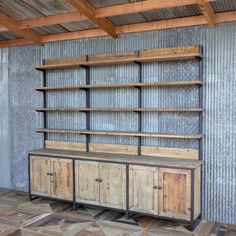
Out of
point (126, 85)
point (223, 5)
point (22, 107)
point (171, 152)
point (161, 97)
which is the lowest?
point (171, 152)

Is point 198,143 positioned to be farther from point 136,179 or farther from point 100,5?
point 100,5

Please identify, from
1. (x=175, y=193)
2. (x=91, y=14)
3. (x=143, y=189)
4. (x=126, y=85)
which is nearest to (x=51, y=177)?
(x=143, y=189)

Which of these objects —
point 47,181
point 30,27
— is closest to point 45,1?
point 30,27

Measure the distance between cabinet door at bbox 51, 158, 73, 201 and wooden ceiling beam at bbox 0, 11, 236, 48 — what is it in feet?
6.46

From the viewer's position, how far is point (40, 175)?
4812mm

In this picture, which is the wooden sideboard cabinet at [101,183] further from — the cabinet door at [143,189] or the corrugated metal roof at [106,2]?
the corrugated metal roof at [106,2]

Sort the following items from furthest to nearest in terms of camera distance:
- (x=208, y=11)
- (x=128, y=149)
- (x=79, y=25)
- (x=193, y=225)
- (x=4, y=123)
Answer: (x=4, y=123) → (x=79, y=25) → (x=128, y=149) → (x=193, y=225) → (x=208, y=11)

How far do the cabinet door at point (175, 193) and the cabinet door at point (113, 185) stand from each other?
0.53 meters

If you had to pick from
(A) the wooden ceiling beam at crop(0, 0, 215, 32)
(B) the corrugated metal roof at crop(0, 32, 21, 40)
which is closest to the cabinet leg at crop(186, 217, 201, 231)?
(A) the wooden ceiling beam at crop(0, 0, 215, 32)

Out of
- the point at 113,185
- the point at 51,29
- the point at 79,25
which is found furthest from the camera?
the point at 51,29

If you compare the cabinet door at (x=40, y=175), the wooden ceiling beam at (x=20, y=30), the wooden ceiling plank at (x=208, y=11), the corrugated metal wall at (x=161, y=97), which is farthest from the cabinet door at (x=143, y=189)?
the wooden ceiling beam at (x=20, y=30)

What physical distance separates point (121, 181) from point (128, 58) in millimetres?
1754

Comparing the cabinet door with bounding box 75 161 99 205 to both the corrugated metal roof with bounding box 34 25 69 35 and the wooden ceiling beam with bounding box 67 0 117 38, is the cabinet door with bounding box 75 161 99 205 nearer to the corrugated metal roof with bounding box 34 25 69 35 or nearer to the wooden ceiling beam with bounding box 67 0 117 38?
the wooden ceiling beam with bounding box 67 0 117 38

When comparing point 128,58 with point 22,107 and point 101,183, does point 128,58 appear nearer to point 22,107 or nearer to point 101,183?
point 101,183
